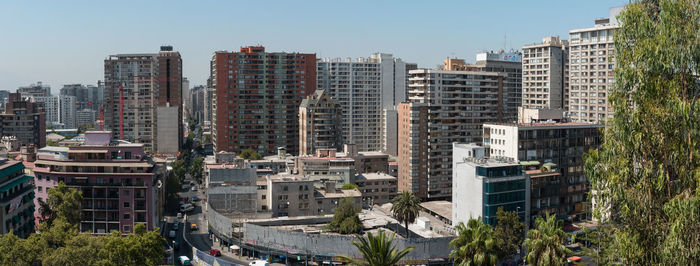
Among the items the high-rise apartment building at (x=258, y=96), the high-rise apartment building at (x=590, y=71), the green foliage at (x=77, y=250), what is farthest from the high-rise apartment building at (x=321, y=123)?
the green foliage at (x=77, y=250)

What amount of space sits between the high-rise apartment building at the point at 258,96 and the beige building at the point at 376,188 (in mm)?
44456

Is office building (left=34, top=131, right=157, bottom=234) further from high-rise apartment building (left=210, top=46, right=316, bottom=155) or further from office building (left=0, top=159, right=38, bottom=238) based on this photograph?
high-rise apartment building (left=210, top=46, right=316, bottom=155)

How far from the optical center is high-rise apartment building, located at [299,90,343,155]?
11875 centimetres

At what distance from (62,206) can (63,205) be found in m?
0.14

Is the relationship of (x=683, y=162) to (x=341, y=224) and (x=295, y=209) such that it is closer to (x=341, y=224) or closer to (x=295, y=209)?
(x=341, y=224)

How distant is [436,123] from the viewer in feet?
343

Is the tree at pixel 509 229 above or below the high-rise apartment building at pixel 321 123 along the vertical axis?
below

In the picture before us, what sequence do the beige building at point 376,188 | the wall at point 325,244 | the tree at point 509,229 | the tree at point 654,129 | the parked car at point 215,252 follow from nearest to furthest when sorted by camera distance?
the tree at point 654,129
the tree at point 509,229
the wall at point 325,244
the parked car at point 215,252
the beige building at point 376,188

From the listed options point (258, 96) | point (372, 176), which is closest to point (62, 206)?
point (372, 176)

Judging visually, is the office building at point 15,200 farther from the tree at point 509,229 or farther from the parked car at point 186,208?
the tree at point 509,229

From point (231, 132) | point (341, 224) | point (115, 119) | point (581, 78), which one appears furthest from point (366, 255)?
point (115, 119)

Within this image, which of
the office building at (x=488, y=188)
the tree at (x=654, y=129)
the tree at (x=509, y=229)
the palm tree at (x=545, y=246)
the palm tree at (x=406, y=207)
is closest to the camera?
the tree at (x=654, y=129)

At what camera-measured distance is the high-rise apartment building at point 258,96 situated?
138375 millimetres

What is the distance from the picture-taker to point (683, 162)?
19.3 metres
